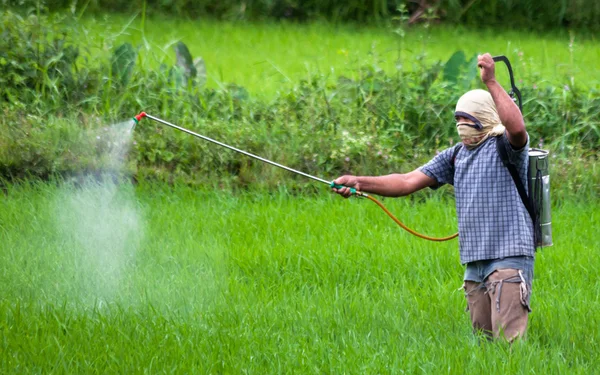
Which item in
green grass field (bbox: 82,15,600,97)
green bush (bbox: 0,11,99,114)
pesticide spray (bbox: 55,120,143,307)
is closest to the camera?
pesticide spray (bbox: 55,120,143,307)

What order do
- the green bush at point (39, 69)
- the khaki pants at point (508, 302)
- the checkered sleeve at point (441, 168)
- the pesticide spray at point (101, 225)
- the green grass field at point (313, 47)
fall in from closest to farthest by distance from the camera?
the khaki pants at point (508, 302) < the checkered sleeve at point (441, 168) < the pesticide spray at point (101, 225) < the green bush at point (39, 69) < the green grass field at point (313, 47)

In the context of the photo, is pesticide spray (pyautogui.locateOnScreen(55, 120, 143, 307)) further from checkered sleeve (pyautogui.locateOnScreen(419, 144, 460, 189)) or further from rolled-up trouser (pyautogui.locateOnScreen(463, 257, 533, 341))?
rolled-up trouser (pyautogui.locateOnScreen(463, 257, 533, 341))

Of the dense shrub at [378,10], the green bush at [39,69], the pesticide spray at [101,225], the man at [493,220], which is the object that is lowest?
the dense shrub at [378,10]

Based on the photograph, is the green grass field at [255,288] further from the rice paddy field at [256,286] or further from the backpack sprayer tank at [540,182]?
the backpack sprayer tank at [540,182]

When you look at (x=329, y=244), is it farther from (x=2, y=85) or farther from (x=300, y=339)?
(x=2, y=85)

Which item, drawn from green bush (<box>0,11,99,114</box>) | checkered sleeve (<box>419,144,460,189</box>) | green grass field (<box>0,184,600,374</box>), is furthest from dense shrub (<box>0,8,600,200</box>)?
checkered sleeve (<box>419,144,460,189</box>)

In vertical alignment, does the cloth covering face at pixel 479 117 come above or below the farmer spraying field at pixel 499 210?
above

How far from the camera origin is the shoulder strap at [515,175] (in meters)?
4.18

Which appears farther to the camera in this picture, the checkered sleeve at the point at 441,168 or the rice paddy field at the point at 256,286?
the checkered sleeve at the point at 441,168

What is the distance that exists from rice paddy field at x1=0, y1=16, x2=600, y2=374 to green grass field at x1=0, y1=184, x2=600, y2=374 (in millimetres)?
11

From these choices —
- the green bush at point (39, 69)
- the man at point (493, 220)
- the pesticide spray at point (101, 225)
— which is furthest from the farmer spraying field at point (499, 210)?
the green bush at point (39, 69)

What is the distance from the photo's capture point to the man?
13.7 feet

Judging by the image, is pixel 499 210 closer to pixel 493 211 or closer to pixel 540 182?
pixel 493 211

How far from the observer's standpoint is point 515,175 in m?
4.22
